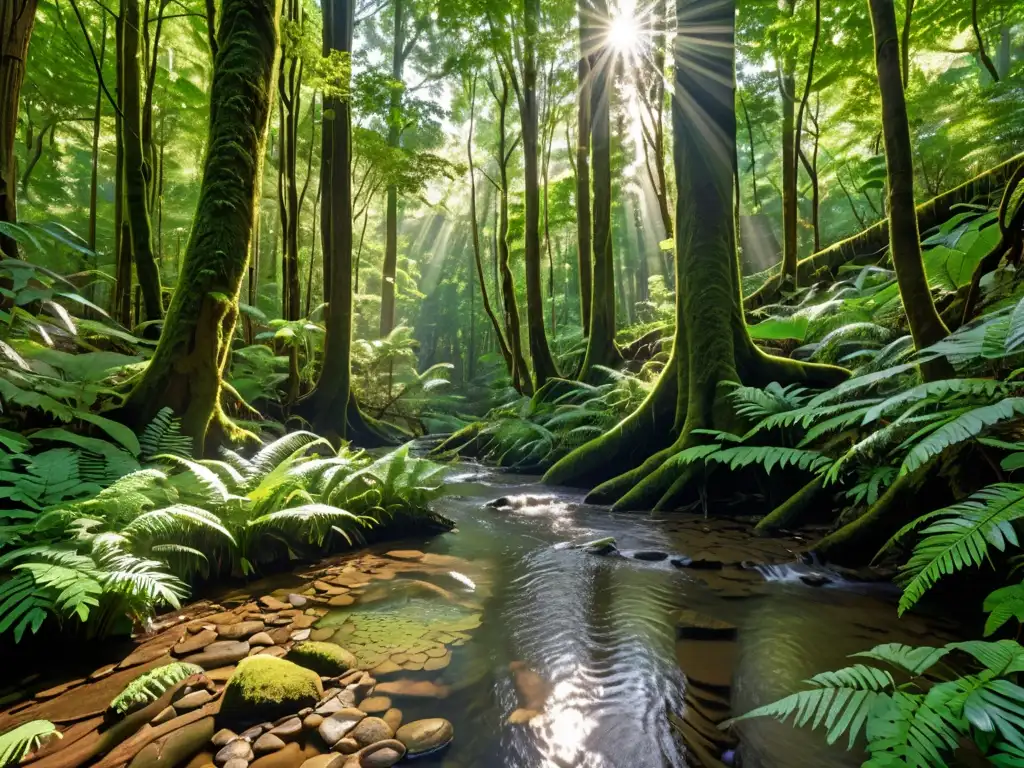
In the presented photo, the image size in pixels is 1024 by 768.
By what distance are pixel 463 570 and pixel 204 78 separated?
15747mm

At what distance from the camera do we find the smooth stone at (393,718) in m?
1.87

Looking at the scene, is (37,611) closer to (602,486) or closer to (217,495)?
(217,495)

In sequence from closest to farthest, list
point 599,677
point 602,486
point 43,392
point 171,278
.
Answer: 1. point 599,677
2. point 43,392
3. point 602,486
4. point 171,278

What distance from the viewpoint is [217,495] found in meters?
3.09

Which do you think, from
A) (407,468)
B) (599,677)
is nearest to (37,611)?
(599,677)

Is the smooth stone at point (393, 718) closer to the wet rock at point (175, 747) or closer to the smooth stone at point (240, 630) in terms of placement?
the wet rock at point (175, 747)

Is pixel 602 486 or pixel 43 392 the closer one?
pixel 43 392

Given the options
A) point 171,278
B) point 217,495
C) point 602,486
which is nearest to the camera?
point 217,495

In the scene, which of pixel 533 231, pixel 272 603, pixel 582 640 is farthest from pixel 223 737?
pixel 533 231

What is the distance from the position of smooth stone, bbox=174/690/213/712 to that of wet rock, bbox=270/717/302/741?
0.36 m

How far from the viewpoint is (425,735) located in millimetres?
1800

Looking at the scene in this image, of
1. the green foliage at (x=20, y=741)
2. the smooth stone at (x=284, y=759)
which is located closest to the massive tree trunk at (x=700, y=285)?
the smooth stone at (x=284, y=759)

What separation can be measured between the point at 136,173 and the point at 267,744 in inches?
294

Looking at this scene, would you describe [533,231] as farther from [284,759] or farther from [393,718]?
[284,759]
